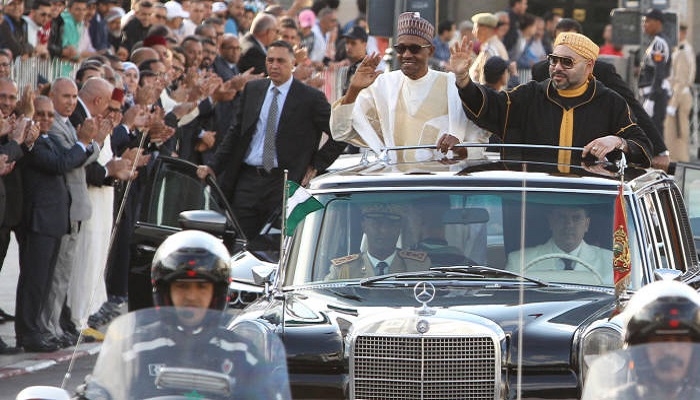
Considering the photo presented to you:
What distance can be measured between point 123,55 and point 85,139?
202 inches

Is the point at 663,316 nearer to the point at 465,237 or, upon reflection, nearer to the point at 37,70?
the point at 465,237

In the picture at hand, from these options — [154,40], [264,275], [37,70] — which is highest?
[154,40]

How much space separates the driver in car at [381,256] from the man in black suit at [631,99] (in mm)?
3062

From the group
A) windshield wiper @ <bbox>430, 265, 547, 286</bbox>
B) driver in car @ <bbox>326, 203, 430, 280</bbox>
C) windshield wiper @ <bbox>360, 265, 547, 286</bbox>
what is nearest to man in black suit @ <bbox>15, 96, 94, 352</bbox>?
driver in car @ <bbox>326, 203, 430, 280</bbox>

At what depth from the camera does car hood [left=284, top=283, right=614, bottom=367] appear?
27.1ft

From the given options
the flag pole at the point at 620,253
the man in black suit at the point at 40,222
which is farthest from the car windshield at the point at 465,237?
the man in black suit at the point at 40,222

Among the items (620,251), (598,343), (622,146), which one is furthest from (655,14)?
(598,343)

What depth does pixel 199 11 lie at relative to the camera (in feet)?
76.0

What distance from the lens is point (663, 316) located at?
6168 millimetres

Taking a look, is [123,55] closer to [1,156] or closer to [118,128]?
[118,128]

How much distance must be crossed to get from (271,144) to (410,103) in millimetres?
3460

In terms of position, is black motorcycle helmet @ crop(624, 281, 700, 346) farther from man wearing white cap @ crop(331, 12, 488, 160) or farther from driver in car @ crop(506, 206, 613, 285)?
man wearing white cap @ crop(331, 12, 488, 160)

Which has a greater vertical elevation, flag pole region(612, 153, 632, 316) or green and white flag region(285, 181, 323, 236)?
Result: green and white flag region(285, 181, 323, 236)

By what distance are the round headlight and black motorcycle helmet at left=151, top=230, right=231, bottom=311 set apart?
79.9 inches
